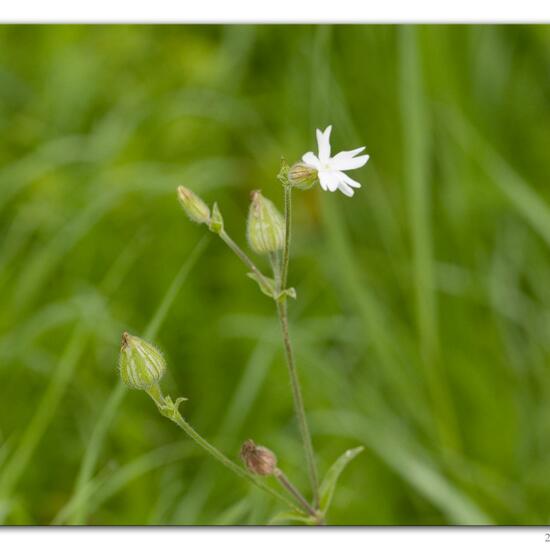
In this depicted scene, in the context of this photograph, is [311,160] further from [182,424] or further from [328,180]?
[182,424]

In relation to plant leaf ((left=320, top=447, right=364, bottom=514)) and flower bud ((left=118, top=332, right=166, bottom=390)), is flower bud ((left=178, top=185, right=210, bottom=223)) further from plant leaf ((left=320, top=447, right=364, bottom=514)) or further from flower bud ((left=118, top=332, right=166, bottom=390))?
plant leaf ((left=320, top=447, right=364, bottom=514))

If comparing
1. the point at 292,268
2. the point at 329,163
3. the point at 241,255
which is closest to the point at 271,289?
the point at 241,255

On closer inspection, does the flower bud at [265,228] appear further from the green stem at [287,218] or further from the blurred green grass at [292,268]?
the blurred green grass at [292,268]

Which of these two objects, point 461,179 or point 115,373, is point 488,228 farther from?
point 115,373

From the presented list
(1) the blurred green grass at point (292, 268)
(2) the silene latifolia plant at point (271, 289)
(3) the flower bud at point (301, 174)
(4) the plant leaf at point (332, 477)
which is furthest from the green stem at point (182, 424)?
(1) the blurred green grass at point (292, 268)

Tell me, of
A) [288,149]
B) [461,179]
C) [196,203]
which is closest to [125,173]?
[288,149]
